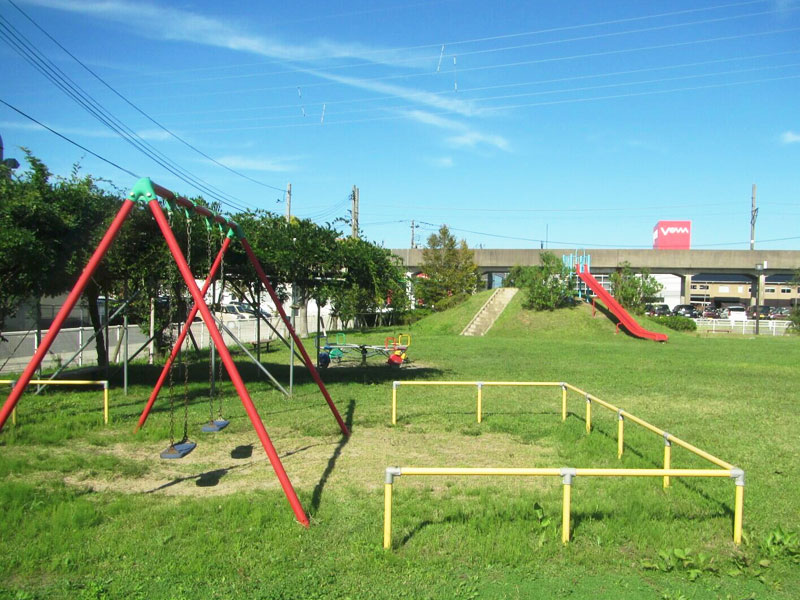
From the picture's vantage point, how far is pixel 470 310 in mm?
42781

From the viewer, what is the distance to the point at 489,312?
139 ft

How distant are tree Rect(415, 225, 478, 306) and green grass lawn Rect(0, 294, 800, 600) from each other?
37550mm

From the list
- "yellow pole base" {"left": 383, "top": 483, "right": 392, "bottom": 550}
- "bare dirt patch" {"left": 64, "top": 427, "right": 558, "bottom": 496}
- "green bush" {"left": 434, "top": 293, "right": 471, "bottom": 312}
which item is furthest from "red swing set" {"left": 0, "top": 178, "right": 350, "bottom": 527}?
"green bush" {"left": 434, "top": 293, "right": 471, "bottom": 312}

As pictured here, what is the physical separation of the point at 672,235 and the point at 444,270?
79.9ft

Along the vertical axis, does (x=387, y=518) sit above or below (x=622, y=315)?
below

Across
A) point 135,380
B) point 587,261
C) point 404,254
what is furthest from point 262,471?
point 404,254

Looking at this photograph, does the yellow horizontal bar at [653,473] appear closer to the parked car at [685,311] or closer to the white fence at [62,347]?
the white fence at [62,347]

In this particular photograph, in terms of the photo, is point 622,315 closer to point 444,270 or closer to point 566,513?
point 444,270

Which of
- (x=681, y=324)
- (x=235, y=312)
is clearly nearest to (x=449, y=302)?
(x=681, y=324)

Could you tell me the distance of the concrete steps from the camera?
38.5 meters

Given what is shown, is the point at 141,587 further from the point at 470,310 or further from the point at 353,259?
the point at 470,310

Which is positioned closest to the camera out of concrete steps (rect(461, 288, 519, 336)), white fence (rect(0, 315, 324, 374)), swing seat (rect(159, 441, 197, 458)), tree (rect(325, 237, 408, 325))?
swing seat (rect(159, 441, 197, 458))

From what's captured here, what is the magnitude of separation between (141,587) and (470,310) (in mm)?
38913

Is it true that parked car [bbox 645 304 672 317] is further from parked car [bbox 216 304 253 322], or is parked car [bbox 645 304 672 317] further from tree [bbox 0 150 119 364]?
tree [bbox 0 150 119 364]
